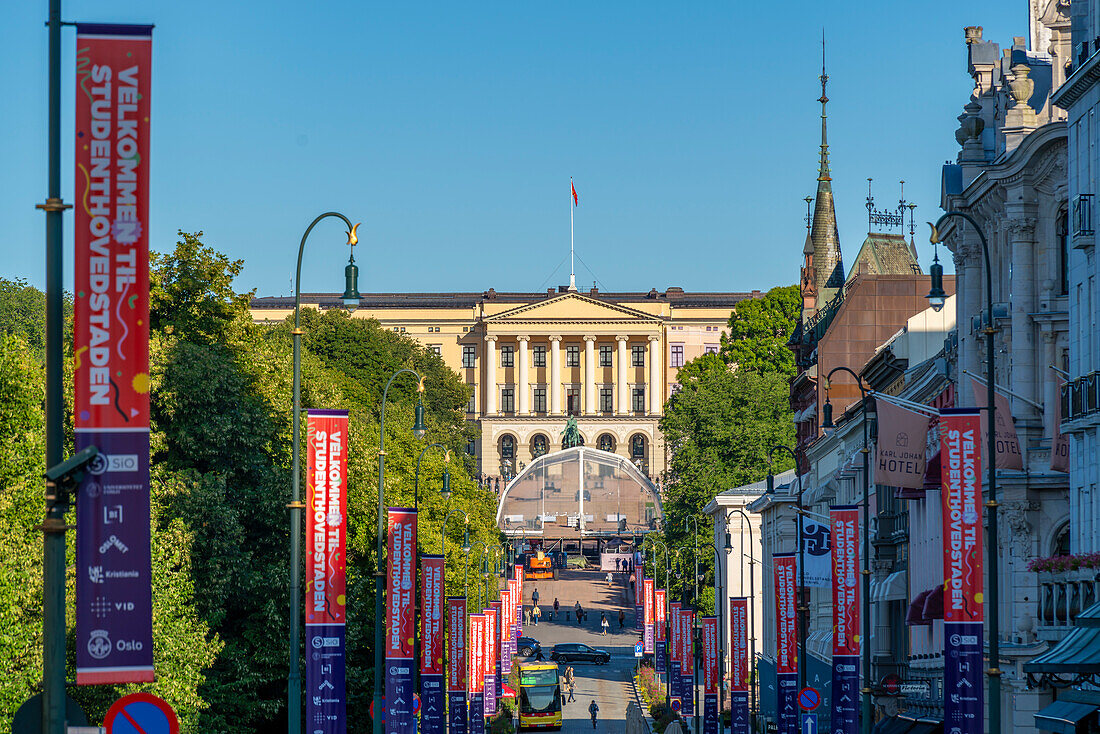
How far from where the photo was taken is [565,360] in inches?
7702

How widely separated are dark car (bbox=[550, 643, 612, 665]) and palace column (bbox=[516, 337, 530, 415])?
97.6 meters

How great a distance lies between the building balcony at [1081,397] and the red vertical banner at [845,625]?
5128 mm

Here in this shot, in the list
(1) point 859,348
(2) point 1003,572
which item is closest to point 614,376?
(1) point 859,348

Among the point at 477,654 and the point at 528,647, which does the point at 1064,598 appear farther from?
the point at 528,647

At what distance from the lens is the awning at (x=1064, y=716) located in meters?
29.0

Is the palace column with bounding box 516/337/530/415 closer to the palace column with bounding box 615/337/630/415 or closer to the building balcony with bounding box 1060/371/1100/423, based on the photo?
the palace column with bounding box 615/337/630/415

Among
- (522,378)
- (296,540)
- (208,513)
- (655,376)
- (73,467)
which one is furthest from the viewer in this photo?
(522,378)

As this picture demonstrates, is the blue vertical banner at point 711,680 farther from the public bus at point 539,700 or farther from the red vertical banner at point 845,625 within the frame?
the red vertical banner at point 845,625

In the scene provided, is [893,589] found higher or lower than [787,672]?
higher

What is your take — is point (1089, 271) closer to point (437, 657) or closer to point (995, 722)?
point (995, 722)

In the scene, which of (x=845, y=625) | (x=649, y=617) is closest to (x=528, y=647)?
(x=649, y=617)

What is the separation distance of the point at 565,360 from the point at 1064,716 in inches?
6546

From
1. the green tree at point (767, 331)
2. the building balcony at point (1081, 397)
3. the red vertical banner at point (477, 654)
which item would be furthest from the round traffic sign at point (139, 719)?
the green tree at point (767, 331)

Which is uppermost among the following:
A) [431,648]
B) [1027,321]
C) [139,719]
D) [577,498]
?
[1027,321]
